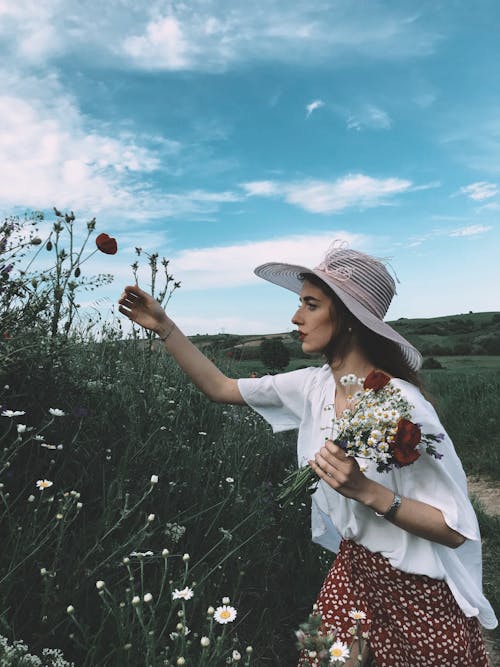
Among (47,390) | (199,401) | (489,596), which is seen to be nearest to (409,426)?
(47,390)

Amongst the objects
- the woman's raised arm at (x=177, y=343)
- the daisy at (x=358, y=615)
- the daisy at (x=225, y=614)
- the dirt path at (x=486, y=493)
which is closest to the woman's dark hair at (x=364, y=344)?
the woman's raised arm at (x=177, y=343)

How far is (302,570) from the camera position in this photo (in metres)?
3.39

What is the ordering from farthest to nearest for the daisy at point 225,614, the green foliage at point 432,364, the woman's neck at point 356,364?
the green foliage at point 432,364 → the woman's neck at point 356,364 → the daisy at point 225,614

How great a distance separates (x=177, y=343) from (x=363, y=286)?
1011 mm

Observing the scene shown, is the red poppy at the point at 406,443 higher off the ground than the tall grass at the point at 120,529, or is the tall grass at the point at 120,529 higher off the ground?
the red poppy at the point at 406,443

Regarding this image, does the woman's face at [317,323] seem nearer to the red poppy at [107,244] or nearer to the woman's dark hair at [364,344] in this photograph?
the woman's dark hair at [364,344]

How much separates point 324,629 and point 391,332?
1359 mm

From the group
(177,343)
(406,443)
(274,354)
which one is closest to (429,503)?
(406,443)

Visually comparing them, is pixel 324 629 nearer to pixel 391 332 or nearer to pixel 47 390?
pixel 391 332

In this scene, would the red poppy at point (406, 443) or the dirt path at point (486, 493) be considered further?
the dirt path at point (486, 493)

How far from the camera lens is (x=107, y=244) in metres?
2.84

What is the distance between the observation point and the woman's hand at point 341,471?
2.12 m

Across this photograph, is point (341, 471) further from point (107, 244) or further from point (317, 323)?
point (107, 244)

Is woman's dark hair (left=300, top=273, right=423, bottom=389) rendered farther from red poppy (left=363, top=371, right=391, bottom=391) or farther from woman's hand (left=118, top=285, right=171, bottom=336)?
woman's hand (left=118, top=285, right=171, bottom=336)
